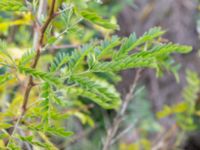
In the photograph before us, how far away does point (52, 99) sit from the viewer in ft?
1.77

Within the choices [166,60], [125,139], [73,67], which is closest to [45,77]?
[73,67]

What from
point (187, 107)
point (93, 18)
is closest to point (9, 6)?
point (93, 18)

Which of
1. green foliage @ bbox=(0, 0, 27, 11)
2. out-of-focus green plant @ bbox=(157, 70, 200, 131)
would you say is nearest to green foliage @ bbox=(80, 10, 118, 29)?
green foliage @ bbox=(0, 0, 27, 11)

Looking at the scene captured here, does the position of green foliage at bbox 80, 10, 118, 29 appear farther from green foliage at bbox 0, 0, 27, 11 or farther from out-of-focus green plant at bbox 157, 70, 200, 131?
out-of-focus green plant at bbox 157, 70, 200, 131

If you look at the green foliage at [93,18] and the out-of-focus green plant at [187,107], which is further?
the out-of-focus green plant at [187,107]

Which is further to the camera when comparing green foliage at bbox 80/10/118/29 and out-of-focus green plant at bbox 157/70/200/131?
out-of-focus green plant at bbox 157/70/200/131

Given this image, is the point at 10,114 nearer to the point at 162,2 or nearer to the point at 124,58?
the point at 124,58

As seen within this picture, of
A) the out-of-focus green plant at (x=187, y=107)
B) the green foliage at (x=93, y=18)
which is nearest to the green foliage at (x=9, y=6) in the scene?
the green foliage at (x=93, y=18)

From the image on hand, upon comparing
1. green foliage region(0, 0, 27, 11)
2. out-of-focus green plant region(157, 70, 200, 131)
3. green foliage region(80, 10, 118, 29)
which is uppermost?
green foliage region(0, 0, 27, 11)

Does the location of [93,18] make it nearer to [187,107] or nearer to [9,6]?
[9,6]

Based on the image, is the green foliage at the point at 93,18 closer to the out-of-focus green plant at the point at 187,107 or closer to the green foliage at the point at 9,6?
the green foliage at the point at 9,6

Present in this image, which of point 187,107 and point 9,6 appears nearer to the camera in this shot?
point 9,6

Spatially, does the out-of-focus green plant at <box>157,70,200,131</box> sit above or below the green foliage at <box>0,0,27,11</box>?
below

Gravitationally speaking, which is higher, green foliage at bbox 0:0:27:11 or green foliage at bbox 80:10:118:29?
green foliage at bbox 0:0:27:11
